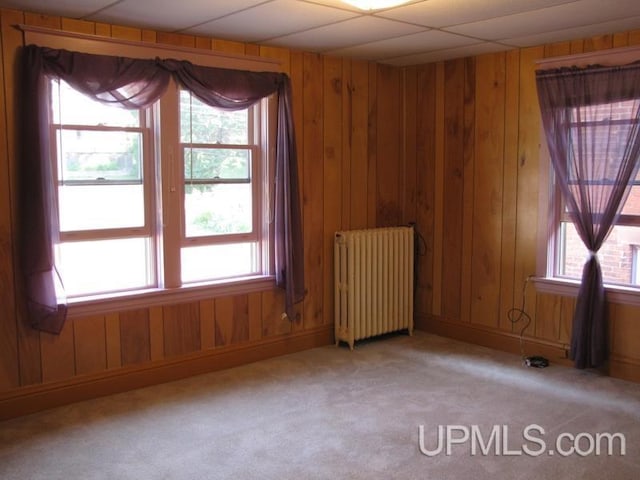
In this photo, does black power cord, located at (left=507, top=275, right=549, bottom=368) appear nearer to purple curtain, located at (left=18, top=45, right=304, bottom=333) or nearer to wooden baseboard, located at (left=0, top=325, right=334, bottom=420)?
wooden baseboard, located at (left=0, top=325, right=334, bottom=420)

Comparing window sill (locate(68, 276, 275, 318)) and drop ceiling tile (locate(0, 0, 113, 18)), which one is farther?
window sill (locate(68, 276, 275, 318))

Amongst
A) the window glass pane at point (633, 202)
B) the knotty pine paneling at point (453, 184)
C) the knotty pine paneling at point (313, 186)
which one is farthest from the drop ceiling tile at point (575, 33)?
the knotty pine paneling at point (313, 186)

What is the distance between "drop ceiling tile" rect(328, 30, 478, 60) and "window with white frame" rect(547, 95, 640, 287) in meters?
1.04

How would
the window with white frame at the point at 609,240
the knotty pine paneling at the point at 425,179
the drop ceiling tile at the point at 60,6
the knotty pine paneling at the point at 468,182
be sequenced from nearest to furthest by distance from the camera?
1. the drop ceiling tile at the point at 60,6
2. the window with white frame at the point at 609,240
3. the knotty pine paneling at the point at 468,182
4. the knotty pine paneling at the point at 425,179

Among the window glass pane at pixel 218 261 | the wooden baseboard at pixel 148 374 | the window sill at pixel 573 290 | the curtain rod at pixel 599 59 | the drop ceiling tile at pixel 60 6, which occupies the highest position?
the drop ceiling tile at pixel 60 6

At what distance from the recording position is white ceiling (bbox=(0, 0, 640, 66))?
11.0ft

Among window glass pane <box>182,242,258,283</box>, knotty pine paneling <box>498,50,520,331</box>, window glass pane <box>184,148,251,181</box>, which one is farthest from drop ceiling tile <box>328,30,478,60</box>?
window glass pane <box>182,242,258,283</box>

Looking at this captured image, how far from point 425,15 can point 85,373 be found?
301cm

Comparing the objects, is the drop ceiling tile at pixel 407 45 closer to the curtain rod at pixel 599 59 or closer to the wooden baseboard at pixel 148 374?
the curtain rod at pixel 599 59

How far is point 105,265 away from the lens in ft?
13.0

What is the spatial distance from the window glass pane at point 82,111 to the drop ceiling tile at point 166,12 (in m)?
0.45

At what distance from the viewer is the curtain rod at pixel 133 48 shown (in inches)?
138

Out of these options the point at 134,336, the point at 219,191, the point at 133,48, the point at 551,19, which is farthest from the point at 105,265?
the point at 551,19

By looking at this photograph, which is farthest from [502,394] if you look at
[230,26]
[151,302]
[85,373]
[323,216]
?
[230,26]
